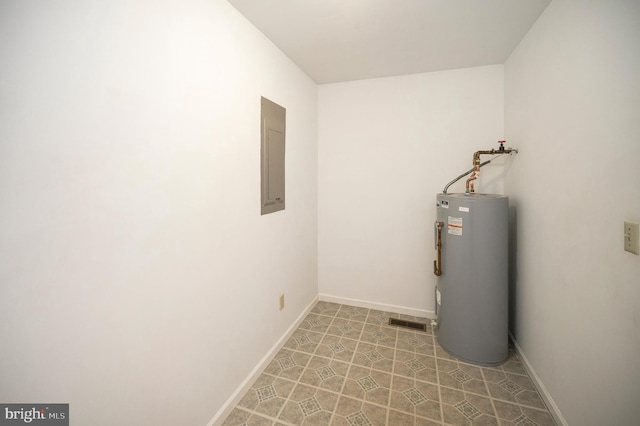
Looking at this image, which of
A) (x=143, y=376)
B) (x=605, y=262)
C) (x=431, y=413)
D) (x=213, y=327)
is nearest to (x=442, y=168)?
(x=605, y=262)

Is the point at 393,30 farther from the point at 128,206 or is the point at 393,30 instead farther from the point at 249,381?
the point at 249,381

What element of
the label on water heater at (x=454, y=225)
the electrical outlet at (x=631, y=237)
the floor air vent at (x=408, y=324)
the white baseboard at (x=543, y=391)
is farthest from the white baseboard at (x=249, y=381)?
the electrical outlet at (x=631, y=237)

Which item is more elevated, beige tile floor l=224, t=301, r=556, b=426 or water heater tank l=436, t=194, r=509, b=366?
water heater tank l=436, t=194, r=509, b=366

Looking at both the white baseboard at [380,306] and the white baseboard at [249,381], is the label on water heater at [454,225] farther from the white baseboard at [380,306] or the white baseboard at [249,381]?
the white baseboard at [249,381]

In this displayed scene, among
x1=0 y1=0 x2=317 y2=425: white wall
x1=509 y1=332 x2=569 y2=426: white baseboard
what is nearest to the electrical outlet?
x1=509 y1=332 x2=569 y2=426: white baseboard

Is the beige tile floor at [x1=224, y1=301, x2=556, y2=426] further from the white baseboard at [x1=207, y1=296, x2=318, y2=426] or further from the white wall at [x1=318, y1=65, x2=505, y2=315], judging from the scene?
the white wall at [x1=318, y1=65, x2=505, y2=315]

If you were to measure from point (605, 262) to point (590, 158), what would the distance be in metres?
0.51

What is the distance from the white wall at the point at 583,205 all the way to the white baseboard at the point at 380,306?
92cm

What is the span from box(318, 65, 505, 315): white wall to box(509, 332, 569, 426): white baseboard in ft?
2.84

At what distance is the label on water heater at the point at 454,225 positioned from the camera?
206 centimetres

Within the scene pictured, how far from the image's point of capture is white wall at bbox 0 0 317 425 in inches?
30.6

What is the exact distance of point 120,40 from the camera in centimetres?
100
